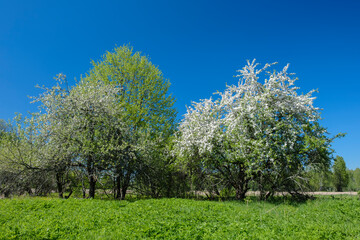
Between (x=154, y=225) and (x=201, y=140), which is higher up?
(x=201, y=140)

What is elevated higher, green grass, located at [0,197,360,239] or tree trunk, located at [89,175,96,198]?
tree trunk, located at [89,175,96,198]

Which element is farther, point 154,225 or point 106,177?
point 106,177

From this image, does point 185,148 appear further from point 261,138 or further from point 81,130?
point 81,130

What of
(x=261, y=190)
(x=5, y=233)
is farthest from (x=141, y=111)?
(x=5, y=233)

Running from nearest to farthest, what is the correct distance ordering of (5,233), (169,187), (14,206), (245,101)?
1. (5,233)
2. (14,206)
3. (245,101)
4. (169,187)

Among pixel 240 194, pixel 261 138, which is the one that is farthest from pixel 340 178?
pixel 261 138

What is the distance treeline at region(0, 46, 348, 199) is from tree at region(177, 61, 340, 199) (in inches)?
2.8

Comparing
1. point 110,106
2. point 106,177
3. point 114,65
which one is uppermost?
Answer: point 114,65

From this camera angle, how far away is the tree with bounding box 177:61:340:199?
56.0 ft

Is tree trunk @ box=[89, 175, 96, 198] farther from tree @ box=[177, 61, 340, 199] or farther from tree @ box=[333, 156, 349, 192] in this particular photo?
tree @ box=[333, 156, 349, 192]

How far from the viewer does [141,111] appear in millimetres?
24734

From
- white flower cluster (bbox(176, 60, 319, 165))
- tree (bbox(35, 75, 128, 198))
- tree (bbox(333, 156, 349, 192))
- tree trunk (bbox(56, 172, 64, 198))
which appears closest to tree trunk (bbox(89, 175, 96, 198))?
tree (bbox(35, 75, 128, 198))

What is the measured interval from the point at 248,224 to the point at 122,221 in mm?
4706

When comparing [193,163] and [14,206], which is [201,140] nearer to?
[193,163]
